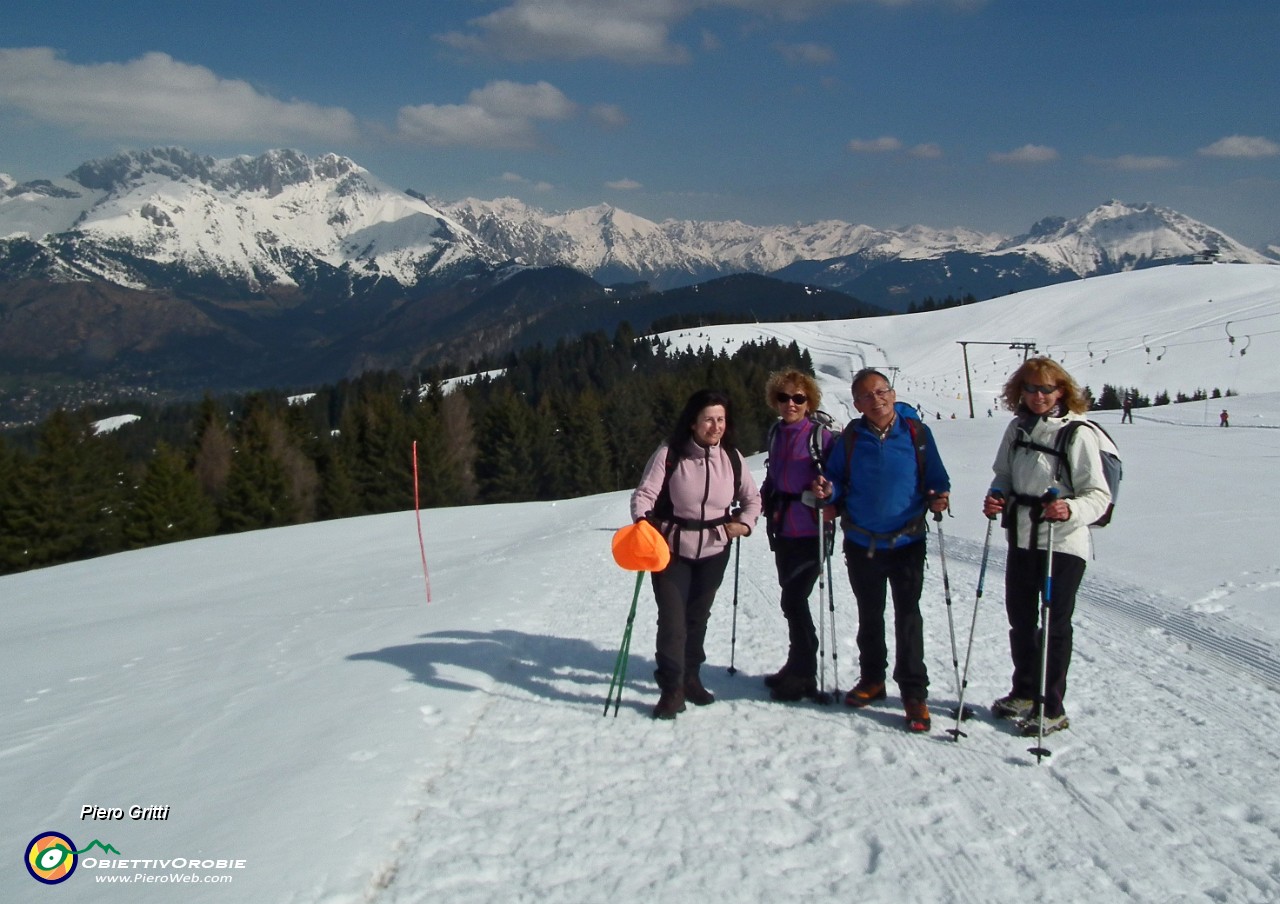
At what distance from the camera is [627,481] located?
72.2 metres

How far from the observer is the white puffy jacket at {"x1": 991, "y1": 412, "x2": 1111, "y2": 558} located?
19.2ft

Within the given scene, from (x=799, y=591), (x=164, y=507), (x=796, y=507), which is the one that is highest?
(x=796, y=507)

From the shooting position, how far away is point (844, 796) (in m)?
5.22

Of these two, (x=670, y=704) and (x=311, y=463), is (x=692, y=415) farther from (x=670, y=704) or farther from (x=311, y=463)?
(x=311, y=463)

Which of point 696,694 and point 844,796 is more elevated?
point 696,694

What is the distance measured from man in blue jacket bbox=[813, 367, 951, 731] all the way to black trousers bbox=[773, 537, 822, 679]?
1.44ft

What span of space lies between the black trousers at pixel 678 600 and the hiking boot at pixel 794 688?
86 cm

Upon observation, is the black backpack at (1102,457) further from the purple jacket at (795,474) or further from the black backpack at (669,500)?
the black backpack at (669,500)

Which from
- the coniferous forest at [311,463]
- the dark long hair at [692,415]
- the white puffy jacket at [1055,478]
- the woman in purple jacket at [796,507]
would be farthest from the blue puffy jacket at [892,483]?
the coniferous forest at [311,463]

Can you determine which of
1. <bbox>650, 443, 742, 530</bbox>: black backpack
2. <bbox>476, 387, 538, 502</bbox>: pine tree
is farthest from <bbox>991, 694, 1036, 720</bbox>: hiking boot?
<bbox>476, 387, 538, 502</bbox>: pine tree

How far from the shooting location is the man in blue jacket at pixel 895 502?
6207 millimetres

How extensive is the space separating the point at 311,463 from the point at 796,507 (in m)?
52.8

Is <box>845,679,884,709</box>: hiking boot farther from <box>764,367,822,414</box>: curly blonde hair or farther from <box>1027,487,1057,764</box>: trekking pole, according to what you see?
<box>764,367,822,414</box>: curly blonde hair

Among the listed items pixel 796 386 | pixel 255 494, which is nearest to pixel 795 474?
pixel 796 386
